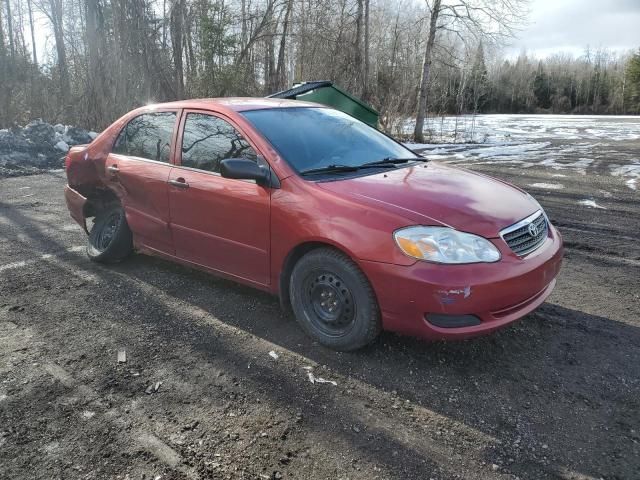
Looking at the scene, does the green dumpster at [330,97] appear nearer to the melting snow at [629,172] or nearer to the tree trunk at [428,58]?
the melting snow at [629,172]

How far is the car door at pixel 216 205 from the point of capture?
3.54 metres

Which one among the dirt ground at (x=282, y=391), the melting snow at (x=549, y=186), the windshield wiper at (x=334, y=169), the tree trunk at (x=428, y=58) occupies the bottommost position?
the dirt ground at (x=282, y=391)

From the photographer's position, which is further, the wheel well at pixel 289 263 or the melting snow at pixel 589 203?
the melting snow at pixel 589 203

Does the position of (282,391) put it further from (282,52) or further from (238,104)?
(282,52)

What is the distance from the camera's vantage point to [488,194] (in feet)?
11.1

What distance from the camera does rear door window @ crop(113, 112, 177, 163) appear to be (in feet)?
13.9

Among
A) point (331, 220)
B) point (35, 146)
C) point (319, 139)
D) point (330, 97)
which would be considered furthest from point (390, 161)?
point (35, 146)

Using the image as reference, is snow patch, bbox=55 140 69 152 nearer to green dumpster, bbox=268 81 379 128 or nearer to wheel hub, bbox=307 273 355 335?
green dumpster, bbox=268 81 379 128

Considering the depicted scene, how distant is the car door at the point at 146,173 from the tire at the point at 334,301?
4.92 feet

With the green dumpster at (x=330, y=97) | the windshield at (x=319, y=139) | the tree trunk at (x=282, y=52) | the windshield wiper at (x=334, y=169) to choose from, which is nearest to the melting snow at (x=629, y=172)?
A: the green dumpster at (x=330, y=97)

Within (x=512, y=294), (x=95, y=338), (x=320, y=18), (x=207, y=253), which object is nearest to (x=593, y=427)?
(x=512, y=294)

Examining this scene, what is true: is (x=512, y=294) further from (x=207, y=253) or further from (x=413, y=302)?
(x=207, y=253)

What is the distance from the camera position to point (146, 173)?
430 cm

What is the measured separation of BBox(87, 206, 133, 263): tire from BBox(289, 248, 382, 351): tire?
7.24ft
